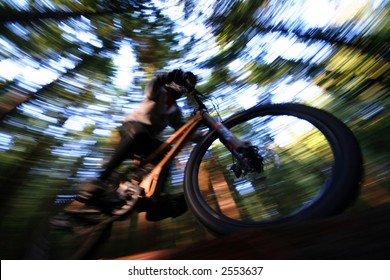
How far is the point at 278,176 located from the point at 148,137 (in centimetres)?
88

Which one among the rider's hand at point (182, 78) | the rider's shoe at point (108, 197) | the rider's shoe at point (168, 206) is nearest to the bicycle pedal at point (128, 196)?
the rider's shoe at point (108, 197)

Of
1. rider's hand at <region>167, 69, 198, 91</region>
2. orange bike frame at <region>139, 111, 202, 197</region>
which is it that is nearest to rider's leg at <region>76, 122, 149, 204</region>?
orange bike frame at <region>139, 111, 202, 197</region>

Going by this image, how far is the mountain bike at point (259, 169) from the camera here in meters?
1.18

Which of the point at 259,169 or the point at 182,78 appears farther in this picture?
the point at 182,78

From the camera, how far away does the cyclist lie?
175 cm

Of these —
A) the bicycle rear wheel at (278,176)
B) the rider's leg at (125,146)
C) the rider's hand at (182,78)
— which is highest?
the rider's hand at (182,78)

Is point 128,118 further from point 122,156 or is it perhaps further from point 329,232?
point 329,232

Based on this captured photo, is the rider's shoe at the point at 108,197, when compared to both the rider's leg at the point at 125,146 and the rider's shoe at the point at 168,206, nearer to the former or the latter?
the rider's leg at the point at 125,146

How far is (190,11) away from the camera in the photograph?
643cm

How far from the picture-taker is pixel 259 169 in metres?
1.52

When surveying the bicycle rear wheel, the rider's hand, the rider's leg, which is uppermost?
the rider's hand

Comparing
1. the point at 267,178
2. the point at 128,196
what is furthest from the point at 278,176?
the point at 128,196

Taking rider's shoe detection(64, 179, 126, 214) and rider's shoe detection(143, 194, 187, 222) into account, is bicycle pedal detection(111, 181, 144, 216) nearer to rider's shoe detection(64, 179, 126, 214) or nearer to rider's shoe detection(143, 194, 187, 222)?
rider's shoe detection(64, 179, 126, 214)

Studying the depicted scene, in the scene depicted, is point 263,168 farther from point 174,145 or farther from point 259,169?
point 174,145
